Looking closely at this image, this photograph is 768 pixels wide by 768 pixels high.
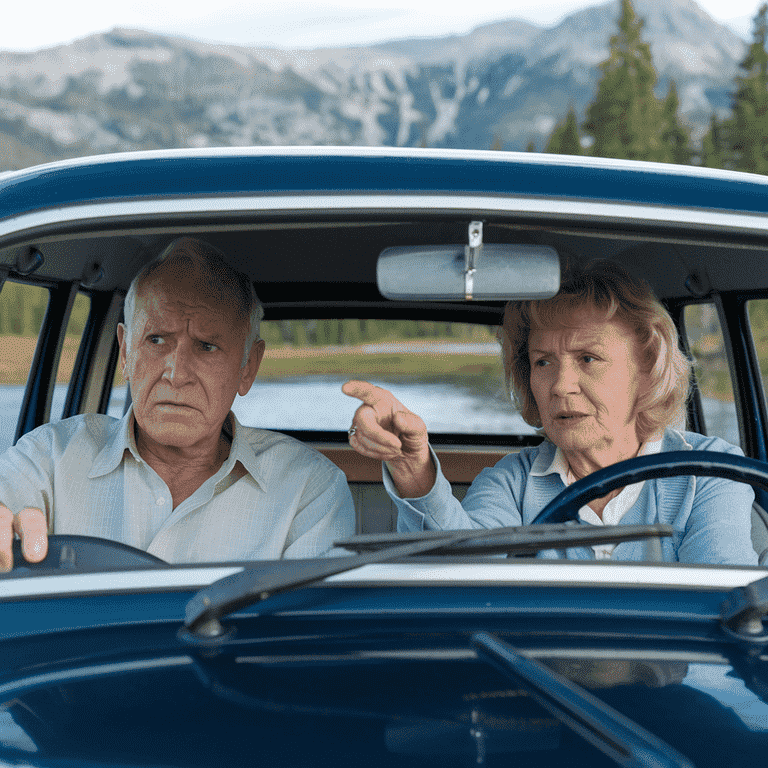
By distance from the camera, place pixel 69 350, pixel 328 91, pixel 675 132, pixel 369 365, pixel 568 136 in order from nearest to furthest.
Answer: pixel 69 350 < pixel 369 365 < pixel 568 136 < pixel 675 132 < pixel 328 91

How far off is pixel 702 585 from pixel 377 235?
112 cm

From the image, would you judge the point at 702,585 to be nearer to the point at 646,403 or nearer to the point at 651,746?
the point at 651,746

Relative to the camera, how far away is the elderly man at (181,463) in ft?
5.81

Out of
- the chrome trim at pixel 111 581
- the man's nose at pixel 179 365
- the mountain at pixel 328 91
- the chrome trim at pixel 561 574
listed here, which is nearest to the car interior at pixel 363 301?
the man's nose at pixel 179 365

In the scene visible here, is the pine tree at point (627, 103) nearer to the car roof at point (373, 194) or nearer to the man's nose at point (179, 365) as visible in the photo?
the man's nose at point (179, 365)

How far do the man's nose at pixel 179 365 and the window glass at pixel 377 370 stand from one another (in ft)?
4.40

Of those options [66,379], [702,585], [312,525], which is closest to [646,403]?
[702,585]

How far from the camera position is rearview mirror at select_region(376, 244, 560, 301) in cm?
127

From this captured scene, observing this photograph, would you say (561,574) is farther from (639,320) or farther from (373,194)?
(639,320)

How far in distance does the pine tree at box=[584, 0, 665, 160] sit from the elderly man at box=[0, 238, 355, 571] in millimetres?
49410

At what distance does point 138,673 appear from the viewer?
3.45 ft

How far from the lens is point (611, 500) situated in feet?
5.65

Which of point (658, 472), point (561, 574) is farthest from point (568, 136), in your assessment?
point (561, 574)

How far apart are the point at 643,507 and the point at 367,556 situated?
2.64 feet
